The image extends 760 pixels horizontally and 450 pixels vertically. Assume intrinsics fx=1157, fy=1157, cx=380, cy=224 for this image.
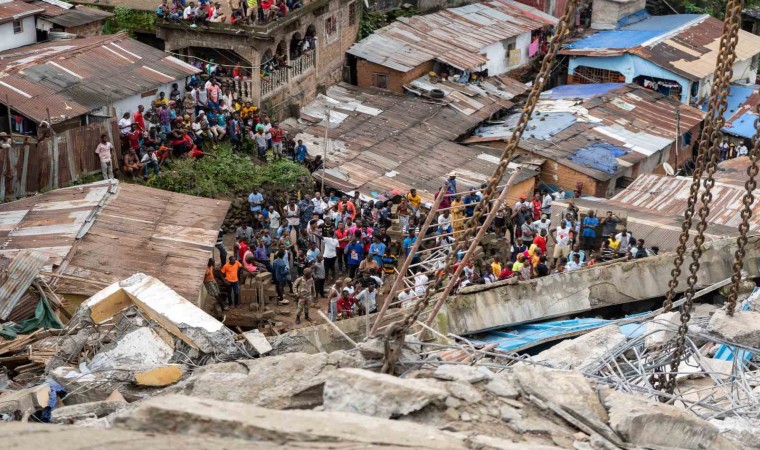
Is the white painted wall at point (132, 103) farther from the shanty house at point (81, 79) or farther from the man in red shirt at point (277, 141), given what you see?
the man in red shirt at point (277, 141)

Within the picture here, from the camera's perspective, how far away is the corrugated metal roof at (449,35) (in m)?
36.0

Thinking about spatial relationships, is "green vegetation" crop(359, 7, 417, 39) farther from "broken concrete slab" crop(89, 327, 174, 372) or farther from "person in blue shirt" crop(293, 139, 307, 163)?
"broken concrete slab" crop(89, 327, 174, 372)

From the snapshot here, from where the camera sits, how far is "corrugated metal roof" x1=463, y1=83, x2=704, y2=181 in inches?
1278

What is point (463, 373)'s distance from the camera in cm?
947

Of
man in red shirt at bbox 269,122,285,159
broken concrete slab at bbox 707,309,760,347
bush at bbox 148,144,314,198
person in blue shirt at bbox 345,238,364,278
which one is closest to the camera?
broken concrete slab at bbox 707,309,760,347

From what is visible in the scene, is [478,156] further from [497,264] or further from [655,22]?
[655,22]

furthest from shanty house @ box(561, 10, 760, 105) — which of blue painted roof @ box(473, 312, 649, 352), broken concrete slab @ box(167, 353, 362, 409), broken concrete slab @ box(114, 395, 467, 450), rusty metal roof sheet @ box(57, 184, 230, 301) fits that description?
broken concrete slab @ box(114, 395, 467, 450)

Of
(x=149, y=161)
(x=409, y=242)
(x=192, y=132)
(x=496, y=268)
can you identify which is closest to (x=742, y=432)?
(x=496, y=268)

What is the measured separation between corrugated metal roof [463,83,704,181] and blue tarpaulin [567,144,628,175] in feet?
0.30

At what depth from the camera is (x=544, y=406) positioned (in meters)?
9.21

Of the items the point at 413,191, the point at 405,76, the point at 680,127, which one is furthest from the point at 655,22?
A: the point at 413,191

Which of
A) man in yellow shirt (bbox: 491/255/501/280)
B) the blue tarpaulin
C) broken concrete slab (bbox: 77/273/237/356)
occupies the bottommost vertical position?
the blue tarpaulin

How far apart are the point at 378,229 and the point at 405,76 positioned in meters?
13.3

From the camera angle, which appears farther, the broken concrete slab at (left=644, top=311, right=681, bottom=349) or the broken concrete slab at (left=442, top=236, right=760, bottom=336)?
the broken concrete slab at (left=442, top=236, right=760, bottom=336)
